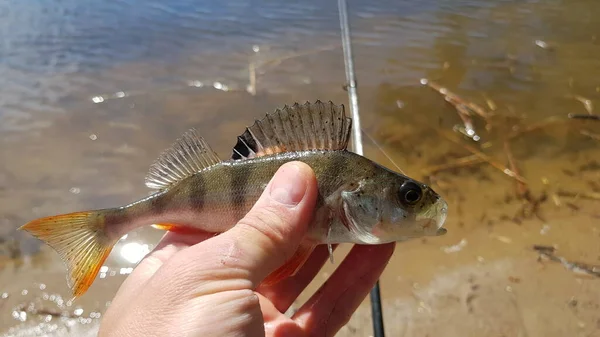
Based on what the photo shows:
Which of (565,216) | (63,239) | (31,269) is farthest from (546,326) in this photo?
(31,269)

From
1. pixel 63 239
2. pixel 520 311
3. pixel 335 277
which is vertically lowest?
pixel 520 311

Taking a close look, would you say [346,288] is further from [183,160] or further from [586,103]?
[586,103]

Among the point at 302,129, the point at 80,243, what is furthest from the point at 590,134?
the point at 80,243

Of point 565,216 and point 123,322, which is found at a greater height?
point 123,322

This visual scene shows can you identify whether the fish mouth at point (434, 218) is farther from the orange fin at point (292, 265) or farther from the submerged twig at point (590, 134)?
the submerged twig at point (590, 134)

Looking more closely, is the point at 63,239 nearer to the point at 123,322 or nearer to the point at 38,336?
the point at 123,322

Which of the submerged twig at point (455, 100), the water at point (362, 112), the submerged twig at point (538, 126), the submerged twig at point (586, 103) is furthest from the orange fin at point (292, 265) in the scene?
the submerged twig at point (586, 103)
